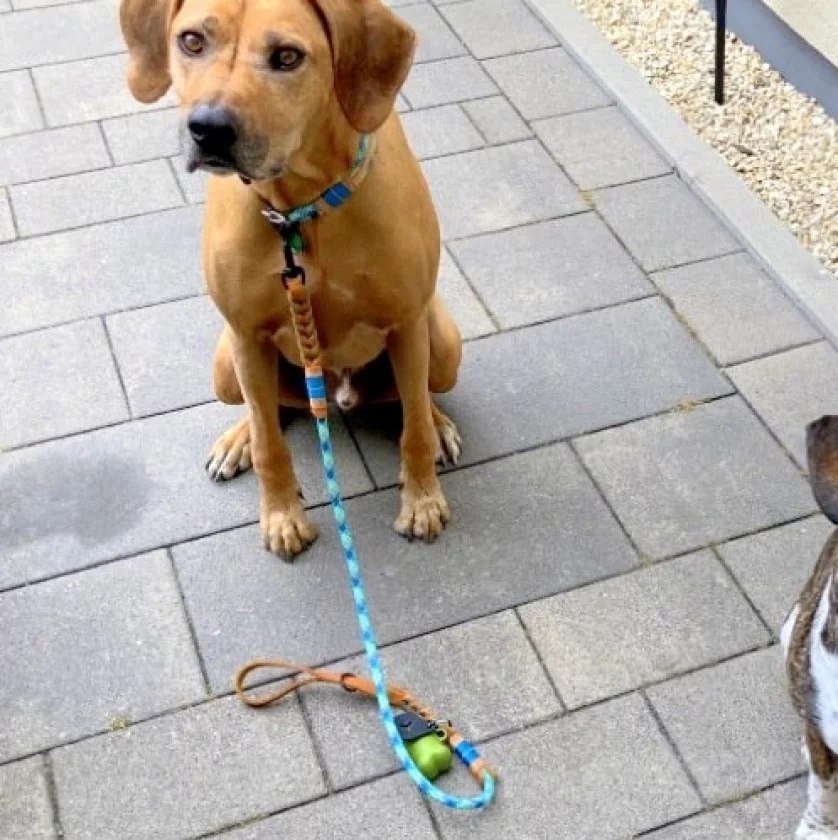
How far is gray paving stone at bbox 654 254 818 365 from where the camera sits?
3949 millimetres

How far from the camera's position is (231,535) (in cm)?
342

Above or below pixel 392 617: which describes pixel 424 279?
above

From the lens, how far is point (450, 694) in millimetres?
3041

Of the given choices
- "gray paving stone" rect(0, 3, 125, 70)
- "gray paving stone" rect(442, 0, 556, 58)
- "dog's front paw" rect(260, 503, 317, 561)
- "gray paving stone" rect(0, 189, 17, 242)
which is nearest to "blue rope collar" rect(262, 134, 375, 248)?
"dog's front paw" rect(260, 503, 317, 561)

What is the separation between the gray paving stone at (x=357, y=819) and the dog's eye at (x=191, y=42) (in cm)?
171

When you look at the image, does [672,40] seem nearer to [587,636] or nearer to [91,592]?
[587,636]

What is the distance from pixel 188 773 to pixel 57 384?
150cm

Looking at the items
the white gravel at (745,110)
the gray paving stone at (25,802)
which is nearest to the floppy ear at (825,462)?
the gray paving stone at (25,802)

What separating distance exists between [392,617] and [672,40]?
3341 mm

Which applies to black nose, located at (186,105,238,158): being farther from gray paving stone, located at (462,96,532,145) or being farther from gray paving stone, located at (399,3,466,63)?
gray paving stone, located at (399,3,466,63)

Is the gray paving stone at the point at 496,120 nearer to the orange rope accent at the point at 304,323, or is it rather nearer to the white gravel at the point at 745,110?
the white gravel at the point at 745,110

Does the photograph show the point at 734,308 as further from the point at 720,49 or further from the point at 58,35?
the point at 58,35

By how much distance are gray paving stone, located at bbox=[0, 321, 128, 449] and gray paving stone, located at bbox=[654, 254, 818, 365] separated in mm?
1916

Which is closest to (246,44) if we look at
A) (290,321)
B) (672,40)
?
(290,321)
